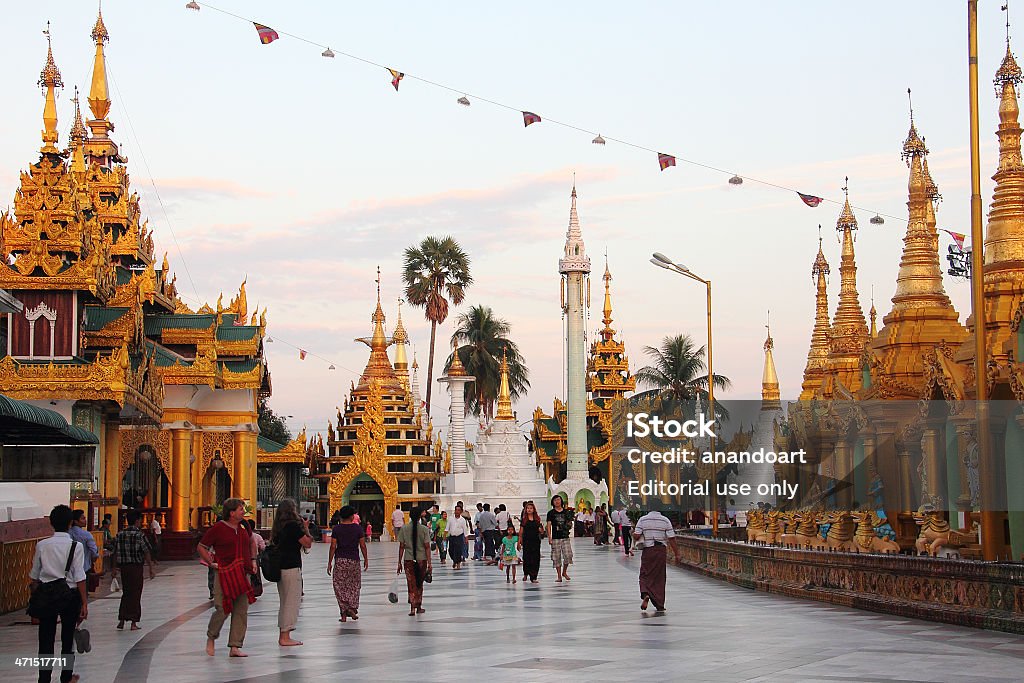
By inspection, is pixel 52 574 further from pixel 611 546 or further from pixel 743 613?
pixel 611 546

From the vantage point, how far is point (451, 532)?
32969mm

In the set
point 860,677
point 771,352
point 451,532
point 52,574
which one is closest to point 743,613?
point 860,677

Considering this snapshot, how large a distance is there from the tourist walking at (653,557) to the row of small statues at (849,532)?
124 inches

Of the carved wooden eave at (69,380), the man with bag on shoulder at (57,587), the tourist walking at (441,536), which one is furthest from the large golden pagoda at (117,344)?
the man with bag on shoulder at (57,587)

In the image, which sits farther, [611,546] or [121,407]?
[611,546]

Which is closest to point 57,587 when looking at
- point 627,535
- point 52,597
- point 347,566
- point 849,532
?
point 52,597

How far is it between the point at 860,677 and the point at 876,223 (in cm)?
1586

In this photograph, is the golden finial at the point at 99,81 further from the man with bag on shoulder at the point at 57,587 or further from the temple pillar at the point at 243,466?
the man with bag on shoulder at the point at 57,587

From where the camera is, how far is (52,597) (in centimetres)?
1101

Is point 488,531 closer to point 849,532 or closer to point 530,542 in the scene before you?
point 530,542

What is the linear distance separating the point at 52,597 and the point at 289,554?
385cm

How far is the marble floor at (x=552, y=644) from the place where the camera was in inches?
455

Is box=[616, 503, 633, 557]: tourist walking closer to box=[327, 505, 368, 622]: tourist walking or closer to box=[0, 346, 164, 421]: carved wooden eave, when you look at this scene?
box=[0, 346, 164, 421]: carved wooden eave

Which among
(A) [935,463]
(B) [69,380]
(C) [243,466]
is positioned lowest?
(A) [935,463]
